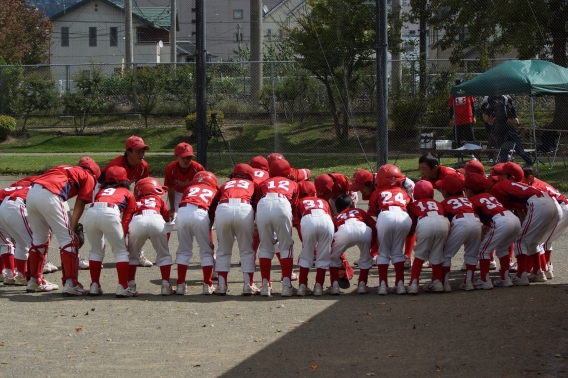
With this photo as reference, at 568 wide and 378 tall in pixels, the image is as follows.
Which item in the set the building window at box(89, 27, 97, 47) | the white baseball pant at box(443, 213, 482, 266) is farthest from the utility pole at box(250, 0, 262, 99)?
the building window at box(89, 27, 97, 47)

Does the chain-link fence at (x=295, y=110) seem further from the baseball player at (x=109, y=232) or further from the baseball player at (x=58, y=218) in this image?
the baseball player at (x=109, y=232)

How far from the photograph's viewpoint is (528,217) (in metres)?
9.36

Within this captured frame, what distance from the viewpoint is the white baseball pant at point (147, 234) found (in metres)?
8.92

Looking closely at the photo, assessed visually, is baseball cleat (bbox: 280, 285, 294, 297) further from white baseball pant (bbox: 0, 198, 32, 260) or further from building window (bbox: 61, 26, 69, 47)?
building window (bbox: 61, 26, 69, 47)

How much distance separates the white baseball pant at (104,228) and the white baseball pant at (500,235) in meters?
4.15

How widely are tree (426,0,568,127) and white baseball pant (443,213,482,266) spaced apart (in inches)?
475

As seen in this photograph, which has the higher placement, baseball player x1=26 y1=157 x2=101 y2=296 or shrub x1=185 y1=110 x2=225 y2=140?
shrub x1=185 y1=110 x2=225 y2=140

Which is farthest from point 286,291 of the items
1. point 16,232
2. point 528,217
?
point 16,232

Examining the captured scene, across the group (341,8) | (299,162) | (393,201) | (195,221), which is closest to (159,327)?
(195,221)

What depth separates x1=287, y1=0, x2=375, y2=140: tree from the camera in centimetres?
2128

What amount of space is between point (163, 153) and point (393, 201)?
16.5 m

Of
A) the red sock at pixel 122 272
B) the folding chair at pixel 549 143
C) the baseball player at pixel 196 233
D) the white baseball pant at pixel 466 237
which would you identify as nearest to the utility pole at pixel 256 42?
the folding chair at pixel 549 143

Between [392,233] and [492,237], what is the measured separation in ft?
4.10

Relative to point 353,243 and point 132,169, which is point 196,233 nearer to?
point 353,243
